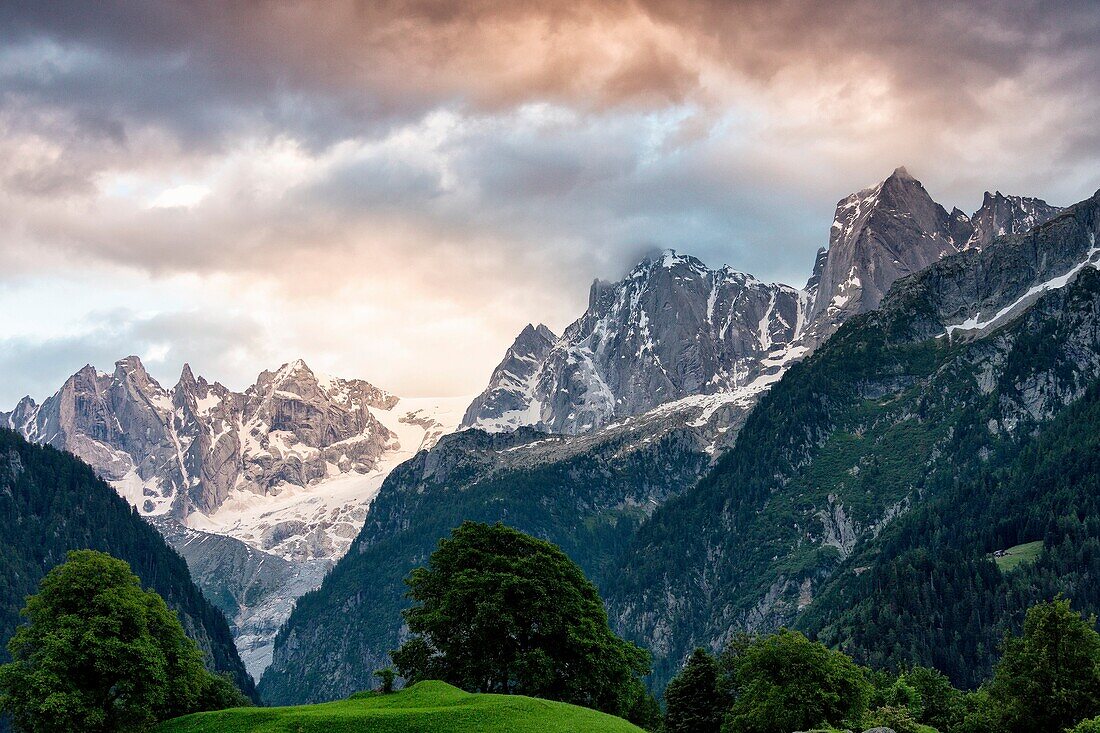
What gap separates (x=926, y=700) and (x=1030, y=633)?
3918 cm

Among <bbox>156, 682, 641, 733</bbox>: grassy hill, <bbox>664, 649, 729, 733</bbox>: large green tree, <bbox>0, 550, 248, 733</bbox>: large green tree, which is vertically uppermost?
<bbox>0, 550, 248, 733</bbox>: large green tree

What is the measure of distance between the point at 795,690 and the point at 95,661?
5989 centimetres

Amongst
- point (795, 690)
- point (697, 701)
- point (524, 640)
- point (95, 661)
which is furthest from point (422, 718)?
point (697, 701)

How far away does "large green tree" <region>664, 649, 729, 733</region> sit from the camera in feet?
410

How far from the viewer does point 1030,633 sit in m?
102

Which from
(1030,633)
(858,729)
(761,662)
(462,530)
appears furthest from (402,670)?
(1030,633)

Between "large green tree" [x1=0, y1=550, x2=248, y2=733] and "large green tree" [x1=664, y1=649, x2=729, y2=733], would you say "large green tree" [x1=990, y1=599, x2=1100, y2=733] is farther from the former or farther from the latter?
"large green tree" [x1=0, y1=550, x2=248, y2=733]

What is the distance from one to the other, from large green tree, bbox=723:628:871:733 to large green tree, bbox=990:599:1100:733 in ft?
44.9

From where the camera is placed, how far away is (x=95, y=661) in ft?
276

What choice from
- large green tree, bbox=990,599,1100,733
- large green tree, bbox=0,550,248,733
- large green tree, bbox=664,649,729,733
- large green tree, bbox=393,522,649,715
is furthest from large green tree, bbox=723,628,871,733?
large green tree, bbox=0,550,248,733

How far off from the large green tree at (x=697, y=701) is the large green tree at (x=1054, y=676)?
1321 inches

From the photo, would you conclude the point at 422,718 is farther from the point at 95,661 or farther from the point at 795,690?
the point at 795,690

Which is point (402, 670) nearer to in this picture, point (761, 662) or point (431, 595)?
point (431, 595)

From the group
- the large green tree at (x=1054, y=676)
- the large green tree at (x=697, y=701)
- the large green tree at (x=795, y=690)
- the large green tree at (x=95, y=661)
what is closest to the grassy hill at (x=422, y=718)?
the large green tree at (x=95, y=661)
